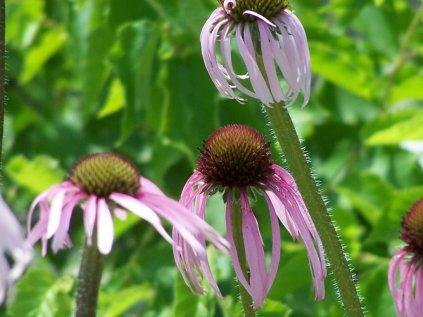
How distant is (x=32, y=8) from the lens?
208 cm

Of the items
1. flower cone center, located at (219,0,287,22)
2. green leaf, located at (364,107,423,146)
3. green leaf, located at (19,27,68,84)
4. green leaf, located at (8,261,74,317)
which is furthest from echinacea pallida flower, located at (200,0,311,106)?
green leaf, located at (19,27,68,84)

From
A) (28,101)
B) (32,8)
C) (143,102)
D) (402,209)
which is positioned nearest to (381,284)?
(402,209)

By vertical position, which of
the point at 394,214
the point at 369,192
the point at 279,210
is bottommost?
the point at 369,192

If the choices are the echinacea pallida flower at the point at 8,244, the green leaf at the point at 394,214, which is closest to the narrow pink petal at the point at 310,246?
the echinacea pallida flower at the point at 8,244

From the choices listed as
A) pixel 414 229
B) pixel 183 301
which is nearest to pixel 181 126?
pixel 183 301

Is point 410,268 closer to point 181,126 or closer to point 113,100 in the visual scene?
point 181,126

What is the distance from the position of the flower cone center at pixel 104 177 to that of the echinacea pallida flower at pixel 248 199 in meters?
0.06

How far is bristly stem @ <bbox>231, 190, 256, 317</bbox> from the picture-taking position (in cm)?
87

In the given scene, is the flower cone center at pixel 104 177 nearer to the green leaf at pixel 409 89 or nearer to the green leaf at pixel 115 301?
the green leaf at pixel 115 301

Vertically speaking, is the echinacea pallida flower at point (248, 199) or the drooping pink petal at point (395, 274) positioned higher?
the echinacea pallida flower at point (248, 199)

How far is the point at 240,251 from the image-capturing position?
89cm

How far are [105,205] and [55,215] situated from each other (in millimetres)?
92

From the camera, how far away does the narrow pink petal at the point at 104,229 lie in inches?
28.6

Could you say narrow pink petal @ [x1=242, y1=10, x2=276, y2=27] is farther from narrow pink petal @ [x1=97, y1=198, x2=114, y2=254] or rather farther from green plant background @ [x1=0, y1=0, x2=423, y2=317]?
green plant background @ [x1=0, y1=0, x2=423, y2=317]
